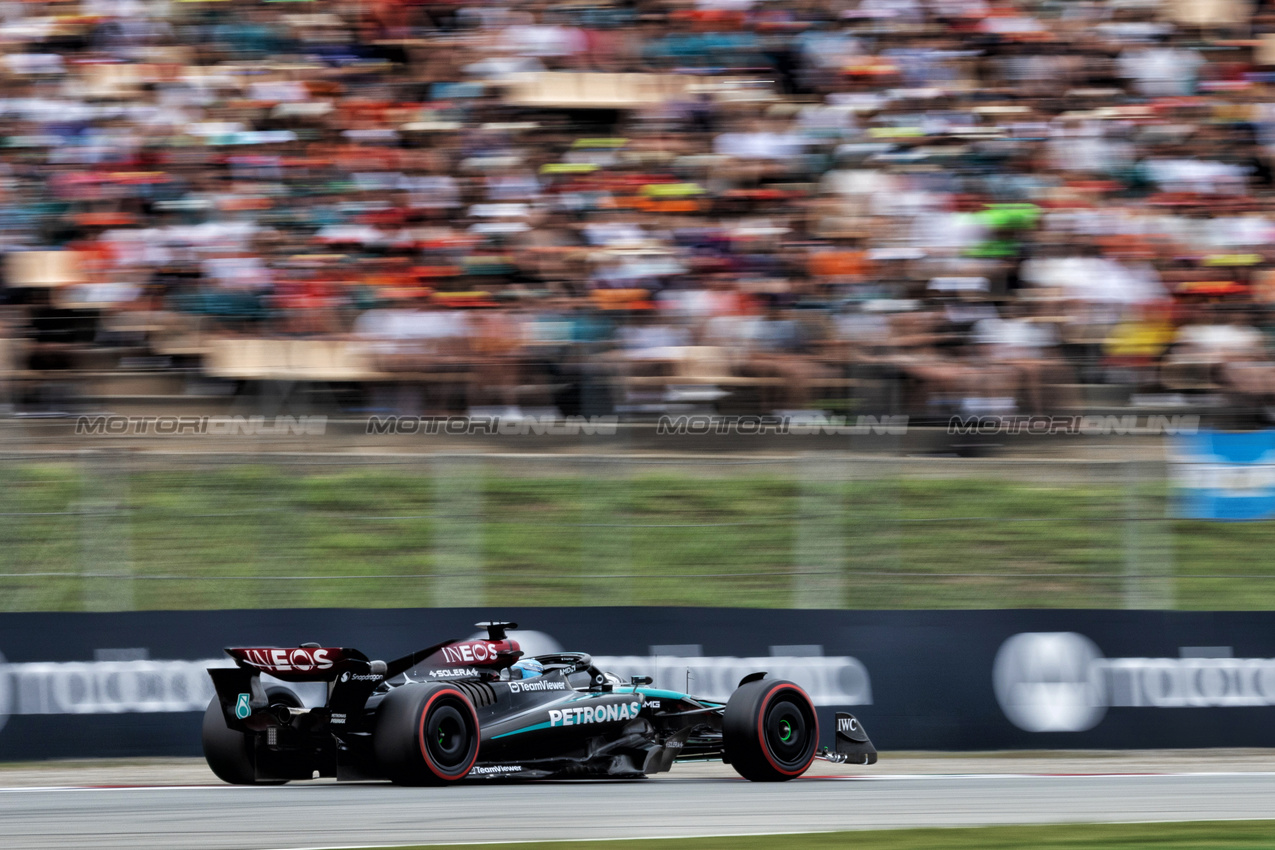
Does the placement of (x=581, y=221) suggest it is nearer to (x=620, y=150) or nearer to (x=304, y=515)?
(x=620, y=150)

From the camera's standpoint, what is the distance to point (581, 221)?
1288cm

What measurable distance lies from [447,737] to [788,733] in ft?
6.45

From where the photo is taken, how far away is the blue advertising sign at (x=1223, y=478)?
36.0 feet

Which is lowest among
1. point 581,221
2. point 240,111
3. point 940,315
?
point 940,315

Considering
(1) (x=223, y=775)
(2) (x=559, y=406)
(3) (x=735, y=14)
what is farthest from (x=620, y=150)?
(1) (x=223, y=775)

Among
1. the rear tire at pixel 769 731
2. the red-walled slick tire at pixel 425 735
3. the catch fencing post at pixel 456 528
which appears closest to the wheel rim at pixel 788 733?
the rear tire at pixel 769 731

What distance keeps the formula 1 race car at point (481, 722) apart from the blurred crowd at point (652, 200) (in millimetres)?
3656

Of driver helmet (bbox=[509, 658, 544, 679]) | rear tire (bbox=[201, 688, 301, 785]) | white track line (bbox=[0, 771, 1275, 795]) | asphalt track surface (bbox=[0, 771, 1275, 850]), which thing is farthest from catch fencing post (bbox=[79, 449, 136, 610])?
driver helmet (bbox=[509, 658, 544, 679])

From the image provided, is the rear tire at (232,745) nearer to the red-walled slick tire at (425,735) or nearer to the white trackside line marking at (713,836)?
the red-walled slick tire at (425,735)

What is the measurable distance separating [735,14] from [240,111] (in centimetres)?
449

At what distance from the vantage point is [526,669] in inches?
328

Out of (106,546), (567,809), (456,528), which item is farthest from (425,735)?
(106,546)

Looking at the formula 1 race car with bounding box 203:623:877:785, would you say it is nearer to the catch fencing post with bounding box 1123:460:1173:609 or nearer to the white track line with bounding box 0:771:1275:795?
the white track line with bounding box 0:771:1275:795

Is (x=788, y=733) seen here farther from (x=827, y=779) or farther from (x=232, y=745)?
(x=232, y=745)
